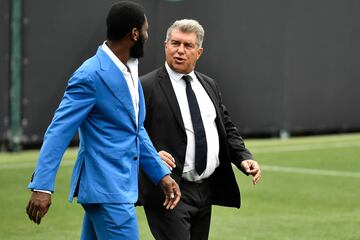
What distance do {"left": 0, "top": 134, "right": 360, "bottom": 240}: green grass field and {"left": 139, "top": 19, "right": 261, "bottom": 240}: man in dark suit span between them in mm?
2796

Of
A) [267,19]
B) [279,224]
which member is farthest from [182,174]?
[267,19]

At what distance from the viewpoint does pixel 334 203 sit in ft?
38.8

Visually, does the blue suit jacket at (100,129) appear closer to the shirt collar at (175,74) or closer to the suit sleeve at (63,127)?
the suit sleeve at (63,127)

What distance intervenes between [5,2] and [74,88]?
1115cm

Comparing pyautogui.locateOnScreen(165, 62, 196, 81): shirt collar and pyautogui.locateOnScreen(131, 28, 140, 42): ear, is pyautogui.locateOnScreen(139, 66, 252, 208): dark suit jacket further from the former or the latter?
pyautogui.locateOnScreen(131, 28, 140, 42): ear

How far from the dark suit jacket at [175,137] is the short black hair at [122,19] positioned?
128 centimetres

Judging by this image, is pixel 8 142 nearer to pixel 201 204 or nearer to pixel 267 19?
pixel 267 19

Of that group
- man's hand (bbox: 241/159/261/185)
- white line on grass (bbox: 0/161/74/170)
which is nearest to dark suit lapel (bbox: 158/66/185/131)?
man's hand (bbox: 241/159/261/185)

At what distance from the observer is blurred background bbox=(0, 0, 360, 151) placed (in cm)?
1645

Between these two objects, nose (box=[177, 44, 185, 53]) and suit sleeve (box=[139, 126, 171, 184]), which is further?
nose (box=[177, 44, 185, 53])

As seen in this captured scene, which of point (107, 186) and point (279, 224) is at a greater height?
point (107, 186)

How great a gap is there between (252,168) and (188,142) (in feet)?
1.58

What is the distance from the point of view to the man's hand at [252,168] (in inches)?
264

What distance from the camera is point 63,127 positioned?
17.0 ft
